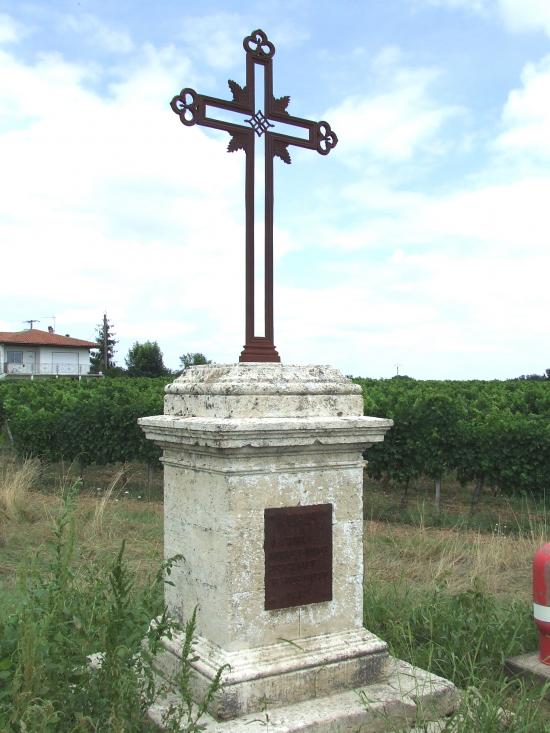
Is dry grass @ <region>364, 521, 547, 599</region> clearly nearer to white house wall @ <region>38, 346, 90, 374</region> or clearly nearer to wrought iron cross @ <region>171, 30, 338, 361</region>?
wrought iron cross @ <region>171, 30, 338, 361</region>

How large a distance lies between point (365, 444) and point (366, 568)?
120 inches

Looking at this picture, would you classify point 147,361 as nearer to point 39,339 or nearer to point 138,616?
point 39,339

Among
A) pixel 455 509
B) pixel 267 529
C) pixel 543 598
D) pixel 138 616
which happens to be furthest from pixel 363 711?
pixel 455 509

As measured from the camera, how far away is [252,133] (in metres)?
3.73

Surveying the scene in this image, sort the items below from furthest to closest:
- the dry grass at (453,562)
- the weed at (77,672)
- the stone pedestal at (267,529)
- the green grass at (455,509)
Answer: the green grass at (455,509), the dry grass at (453,562), the stone pedestal at (267,529), the weed at (77,672)

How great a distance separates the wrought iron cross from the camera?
360 cm

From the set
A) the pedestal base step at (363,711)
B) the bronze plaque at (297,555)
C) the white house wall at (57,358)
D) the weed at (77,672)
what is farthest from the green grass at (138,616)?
the white house wall at (57,358)

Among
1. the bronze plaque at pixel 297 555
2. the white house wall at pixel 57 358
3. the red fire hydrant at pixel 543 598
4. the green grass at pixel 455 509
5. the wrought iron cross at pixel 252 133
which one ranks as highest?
the white house wall at pixel 57 358

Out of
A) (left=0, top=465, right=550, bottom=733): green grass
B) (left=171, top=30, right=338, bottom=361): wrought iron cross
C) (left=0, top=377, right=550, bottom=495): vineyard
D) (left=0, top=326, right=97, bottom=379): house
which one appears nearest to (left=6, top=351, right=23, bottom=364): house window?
(left=0, top=326, right=97, bottom=379): house

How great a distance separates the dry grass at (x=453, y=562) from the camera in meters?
5.78

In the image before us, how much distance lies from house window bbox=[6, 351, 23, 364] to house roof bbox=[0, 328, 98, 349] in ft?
3.50

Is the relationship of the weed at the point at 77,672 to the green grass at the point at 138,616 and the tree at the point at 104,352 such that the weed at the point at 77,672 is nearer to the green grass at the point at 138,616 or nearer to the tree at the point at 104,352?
the green grass at the point at 138,616

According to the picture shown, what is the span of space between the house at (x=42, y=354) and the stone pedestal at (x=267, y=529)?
52211 millimetres

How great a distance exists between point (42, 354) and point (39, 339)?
3.99ft
